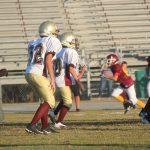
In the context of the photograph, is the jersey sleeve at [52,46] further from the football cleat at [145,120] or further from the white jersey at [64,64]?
the football cleat at [145,120]

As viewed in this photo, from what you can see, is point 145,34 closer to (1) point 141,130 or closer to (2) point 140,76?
(2) point 140,76

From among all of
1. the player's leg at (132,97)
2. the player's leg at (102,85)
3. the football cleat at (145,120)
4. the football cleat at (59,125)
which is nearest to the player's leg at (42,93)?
the football cleat at (59,125)

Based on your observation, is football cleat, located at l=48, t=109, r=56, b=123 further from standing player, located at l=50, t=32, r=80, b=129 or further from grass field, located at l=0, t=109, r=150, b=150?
grass field, located at l=0, t=109, r=150, b=150

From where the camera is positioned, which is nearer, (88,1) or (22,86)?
(22,86)

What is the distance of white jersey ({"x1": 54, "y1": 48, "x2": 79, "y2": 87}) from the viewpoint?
11891mm

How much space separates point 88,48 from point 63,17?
8.59 ft

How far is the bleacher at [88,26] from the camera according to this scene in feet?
89.8

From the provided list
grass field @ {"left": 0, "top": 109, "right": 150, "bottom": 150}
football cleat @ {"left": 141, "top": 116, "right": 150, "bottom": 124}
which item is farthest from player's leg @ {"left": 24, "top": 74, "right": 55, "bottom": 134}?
football cleat @ {"left": 141, "top": 116, "right": 150, "bottom": 124}

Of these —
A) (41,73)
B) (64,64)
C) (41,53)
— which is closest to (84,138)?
(41,73)

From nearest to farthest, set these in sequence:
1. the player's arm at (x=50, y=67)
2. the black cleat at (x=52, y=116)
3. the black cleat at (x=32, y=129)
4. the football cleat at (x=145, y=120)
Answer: the player's arm at (x=50, y=67)
the black cleat at (x=32, y=129)
the football cleat at (x=145, y=120)
the black cleat at (x=52, y=116)

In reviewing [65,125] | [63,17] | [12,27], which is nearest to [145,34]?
[63,17]

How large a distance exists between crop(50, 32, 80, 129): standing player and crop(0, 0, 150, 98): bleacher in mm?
14126

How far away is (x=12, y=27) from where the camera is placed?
29.8 meters

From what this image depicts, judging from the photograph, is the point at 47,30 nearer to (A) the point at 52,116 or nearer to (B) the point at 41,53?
(B) the point at 41,53
